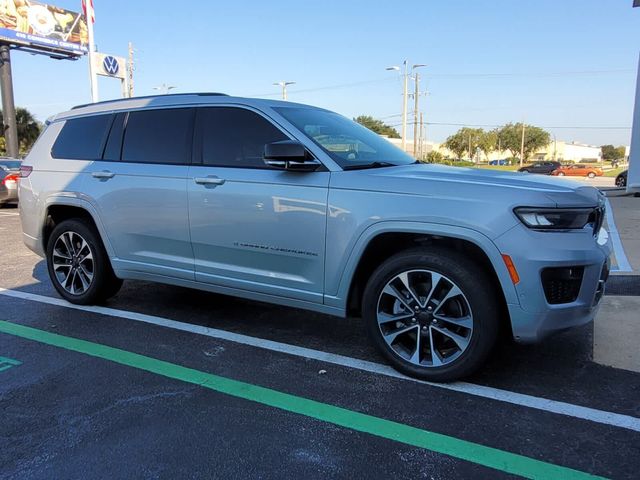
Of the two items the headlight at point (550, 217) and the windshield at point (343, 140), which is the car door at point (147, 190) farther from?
the headlight at point (550, 217)

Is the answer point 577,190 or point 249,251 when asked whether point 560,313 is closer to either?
point 577,190

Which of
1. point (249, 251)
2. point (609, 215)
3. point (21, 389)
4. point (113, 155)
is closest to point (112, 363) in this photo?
point (21, 389)

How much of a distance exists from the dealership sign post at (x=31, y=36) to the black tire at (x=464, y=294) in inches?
1342

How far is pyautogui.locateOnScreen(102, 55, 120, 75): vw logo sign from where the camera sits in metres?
21.0

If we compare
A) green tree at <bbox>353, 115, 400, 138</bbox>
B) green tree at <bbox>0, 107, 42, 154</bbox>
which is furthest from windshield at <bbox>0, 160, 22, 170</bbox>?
green tree at <bbox>353, 115, 400, 138</bbox>

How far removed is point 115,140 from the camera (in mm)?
4781

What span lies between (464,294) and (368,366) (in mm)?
918

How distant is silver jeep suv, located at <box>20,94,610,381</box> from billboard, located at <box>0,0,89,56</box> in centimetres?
3091

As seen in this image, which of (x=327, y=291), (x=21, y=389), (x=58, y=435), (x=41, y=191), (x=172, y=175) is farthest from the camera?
(x=41, y=191)

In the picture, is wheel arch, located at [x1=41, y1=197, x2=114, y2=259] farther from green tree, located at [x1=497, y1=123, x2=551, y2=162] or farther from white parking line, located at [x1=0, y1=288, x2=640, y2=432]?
green tree, located at [x1=497, y1=123, x2=551, y2=162]

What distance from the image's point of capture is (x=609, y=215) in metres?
11.2

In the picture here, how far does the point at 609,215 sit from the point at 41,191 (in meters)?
10.8

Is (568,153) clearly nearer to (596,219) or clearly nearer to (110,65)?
(110,65)

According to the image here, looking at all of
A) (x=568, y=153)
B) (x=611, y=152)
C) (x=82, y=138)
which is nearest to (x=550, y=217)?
(x=82, y=138)
